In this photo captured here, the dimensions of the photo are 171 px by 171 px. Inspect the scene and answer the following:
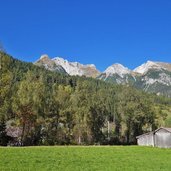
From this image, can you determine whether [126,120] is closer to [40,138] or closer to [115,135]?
[115,135]

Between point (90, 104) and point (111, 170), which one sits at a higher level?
point (90, 104)

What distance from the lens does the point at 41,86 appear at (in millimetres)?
85938

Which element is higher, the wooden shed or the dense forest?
the dense forest

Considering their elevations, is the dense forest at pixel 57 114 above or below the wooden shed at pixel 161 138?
Answer: above

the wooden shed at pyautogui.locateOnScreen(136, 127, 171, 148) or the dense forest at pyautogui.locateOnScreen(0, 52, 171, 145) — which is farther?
the wooden shed at pyautogui.locateOnScreen(136, 127, 171, 148)

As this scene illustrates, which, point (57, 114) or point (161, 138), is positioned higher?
point (57, 114)

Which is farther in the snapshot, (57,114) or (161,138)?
(57,114)

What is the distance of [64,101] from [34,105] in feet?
43.7

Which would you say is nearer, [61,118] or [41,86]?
[41,86]

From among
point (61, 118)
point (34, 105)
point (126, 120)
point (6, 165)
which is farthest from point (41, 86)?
point (6, 165)

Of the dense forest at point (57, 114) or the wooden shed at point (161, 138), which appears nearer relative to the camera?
the dense forest at point (57, 114)

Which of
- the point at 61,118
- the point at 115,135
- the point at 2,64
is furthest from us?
the point at 115,135

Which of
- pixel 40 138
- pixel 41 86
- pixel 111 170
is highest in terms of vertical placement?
pixel 41 86

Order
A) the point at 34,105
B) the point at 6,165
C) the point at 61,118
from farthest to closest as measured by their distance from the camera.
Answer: the point at 61,118 → the point at 34,105 → the point at 6,165
